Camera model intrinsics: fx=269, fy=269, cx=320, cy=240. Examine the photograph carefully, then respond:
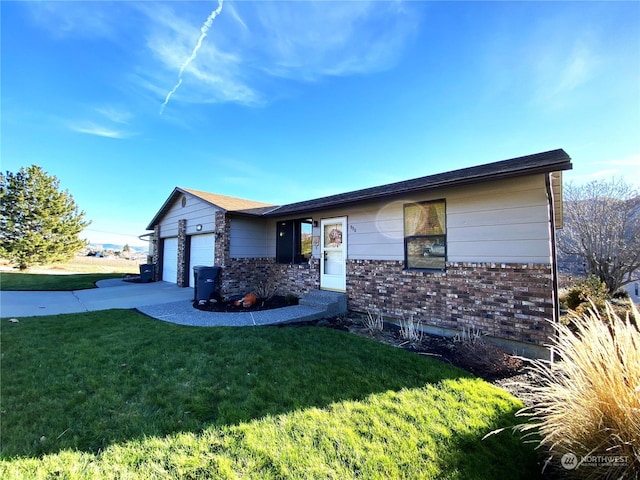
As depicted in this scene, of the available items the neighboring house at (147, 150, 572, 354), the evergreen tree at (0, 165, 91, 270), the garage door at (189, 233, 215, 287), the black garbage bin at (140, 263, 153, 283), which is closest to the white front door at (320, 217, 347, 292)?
the neighboring house at (147, 150, 572, 354)

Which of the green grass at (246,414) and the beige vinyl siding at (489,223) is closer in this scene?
the green grass at (246,414)

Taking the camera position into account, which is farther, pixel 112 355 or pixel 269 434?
pixel 112 355

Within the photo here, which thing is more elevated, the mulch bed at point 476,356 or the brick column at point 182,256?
the brick column at point 182,256

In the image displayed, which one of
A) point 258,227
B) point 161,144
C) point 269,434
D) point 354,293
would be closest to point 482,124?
point 354,293

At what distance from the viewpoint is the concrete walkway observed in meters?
6.53

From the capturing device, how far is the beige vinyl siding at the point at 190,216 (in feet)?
35.6

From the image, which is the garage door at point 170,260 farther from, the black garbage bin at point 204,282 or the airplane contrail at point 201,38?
the airplane contrail at point 201,38

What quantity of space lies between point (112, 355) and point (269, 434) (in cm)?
327

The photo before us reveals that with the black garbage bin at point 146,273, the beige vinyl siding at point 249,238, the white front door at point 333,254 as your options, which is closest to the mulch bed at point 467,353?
the white front door at point 333,254

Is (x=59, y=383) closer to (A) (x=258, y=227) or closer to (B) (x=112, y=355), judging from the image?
(B) (x=112, y=355)

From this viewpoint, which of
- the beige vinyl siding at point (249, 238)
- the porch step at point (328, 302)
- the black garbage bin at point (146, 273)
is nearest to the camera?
the porch step at point (328, 302)

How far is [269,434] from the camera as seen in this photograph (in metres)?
2.48

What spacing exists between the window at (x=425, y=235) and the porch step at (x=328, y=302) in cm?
211

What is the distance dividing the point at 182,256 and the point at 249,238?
3.95 meters
